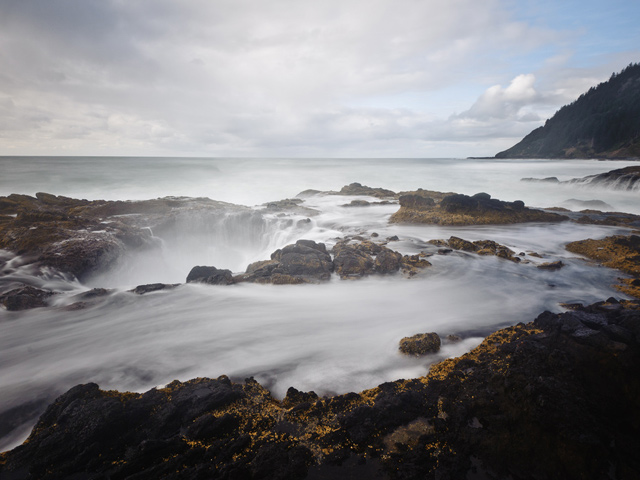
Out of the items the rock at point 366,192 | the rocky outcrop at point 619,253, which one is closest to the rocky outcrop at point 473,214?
the rocky outcrop at point 619,253

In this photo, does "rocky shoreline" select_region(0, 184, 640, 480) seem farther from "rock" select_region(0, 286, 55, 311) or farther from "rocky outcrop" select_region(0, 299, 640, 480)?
"rock" select_region(0, 286, 55, 311)

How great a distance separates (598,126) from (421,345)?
353 feet

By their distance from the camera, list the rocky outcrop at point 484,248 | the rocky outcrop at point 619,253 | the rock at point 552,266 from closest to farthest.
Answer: the rocky outcrop at point 619,253 < the rock at point 552,266 < the rocky outcrop at point 484,248

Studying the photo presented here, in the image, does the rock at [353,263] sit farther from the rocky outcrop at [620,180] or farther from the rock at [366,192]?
the rocky outcrop at [620,180]

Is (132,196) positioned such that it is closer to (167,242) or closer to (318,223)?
(167,242)

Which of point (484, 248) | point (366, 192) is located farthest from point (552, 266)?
point (366, 192)

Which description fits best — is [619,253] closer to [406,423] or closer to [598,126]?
[406,423]

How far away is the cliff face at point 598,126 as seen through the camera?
7162cm

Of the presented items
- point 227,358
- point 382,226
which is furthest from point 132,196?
point 227,358

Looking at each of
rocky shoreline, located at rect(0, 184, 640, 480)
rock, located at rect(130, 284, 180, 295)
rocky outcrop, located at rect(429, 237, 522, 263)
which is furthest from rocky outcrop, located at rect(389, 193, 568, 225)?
rock, located at rect(130, 284, 180, 295)

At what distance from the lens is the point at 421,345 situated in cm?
462

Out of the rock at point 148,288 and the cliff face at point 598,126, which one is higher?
the cliff face at point 598,126

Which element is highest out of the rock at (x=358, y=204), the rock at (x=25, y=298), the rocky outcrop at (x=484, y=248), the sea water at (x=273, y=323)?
the rock at (x=358, y=204)

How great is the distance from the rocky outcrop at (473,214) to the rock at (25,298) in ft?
40.5
